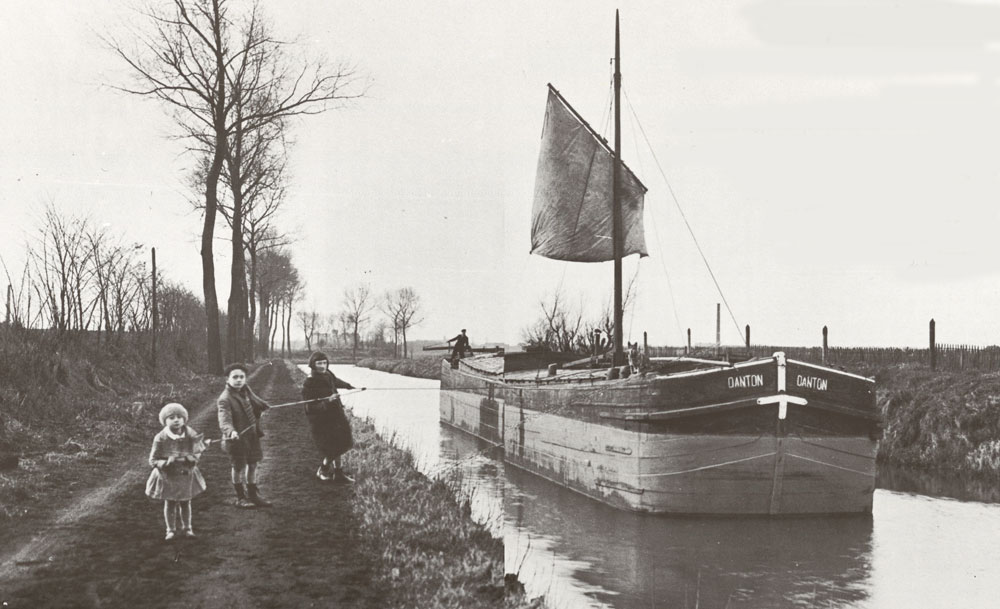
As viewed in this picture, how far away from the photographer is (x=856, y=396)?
39.6 feet

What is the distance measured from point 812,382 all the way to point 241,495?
348 inches

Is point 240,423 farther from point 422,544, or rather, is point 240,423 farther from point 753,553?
point 753,553

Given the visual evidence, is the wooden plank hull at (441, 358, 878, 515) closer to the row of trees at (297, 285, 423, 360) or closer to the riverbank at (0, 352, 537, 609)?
the row of trees at (297, 285, 423, 360)

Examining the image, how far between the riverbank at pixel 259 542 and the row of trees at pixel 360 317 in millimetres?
778

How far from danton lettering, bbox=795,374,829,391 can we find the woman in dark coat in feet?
25.2

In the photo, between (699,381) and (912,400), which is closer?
(699,381)

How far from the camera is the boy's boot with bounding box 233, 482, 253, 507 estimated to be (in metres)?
5.85

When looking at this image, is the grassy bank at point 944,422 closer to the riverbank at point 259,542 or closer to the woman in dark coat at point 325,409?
the riverbank at point 259,542

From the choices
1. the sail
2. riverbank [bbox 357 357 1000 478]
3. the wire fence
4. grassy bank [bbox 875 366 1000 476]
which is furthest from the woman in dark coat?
the sail

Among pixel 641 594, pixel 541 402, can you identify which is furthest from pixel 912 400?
pixel 641 594

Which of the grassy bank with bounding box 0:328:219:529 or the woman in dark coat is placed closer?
the woman in dark coat

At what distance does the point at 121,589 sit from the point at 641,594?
17.3ft

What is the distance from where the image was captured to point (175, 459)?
16.0ft

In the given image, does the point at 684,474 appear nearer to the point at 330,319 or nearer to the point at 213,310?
the point at 330,319
